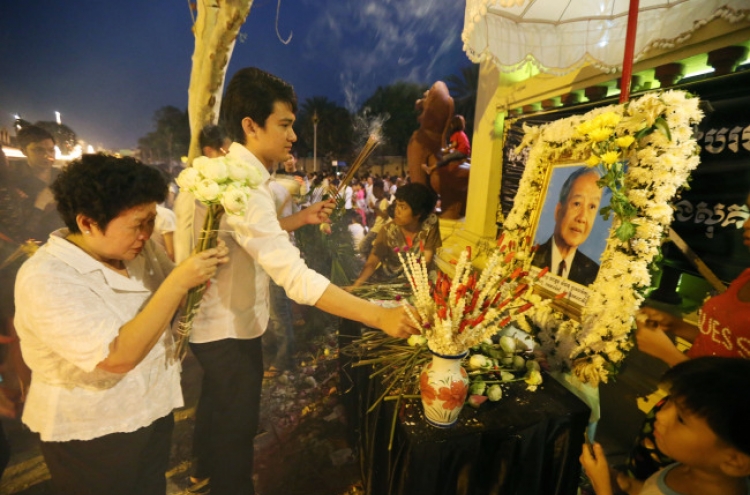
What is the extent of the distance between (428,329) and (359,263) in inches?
110

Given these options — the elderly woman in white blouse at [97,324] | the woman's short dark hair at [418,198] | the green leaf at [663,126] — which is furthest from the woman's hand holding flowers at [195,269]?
the woman's short dark hair at [418,198]

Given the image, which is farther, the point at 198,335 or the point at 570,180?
the point at 570,180

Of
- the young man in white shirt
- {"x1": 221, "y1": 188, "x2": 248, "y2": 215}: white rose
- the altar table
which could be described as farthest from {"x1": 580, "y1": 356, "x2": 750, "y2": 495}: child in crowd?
{"x1": 221, "y1": 188, "x2": 248, "y2": 215}: white rose

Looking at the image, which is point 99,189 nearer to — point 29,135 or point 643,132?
point 643,132

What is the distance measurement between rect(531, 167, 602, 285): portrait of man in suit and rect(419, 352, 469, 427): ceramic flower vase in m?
1.05

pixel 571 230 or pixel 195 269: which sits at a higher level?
pixel 571 230

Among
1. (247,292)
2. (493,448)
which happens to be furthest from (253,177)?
(493,448)

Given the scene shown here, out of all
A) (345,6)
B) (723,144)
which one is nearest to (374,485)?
(723,144)

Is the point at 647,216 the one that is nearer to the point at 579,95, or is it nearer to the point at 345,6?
the point at 579,95

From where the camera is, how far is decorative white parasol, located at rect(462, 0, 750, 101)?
7.01ft

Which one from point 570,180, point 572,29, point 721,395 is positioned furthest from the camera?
point 572,29

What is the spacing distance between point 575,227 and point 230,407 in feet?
7.40

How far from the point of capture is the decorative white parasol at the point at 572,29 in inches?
84.1

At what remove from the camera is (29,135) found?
134 inches
